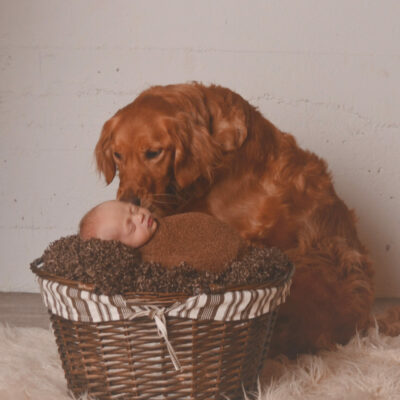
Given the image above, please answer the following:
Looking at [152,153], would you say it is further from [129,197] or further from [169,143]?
[129,197]

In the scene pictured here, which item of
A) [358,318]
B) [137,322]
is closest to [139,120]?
[137,322]

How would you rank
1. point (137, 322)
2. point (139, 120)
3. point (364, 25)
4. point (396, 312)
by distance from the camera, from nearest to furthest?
point (137, 322)
point (139, 120)
point (396, 312)
point (364, 25)

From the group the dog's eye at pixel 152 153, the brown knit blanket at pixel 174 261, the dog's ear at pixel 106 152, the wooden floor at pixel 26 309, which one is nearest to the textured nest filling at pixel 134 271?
the brown knit blanket at pixel 174 261

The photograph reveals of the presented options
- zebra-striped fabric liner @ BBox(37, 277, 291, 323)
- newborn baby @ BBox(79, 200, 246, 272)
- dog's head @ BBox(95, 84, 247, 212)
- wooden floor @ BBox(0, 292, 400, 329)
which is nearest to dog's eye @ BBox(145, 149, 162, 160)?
dog's head @ BBox(95, 84, 247, 212)

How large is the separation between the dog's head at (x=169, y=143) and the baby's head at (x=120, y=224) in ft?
0.81

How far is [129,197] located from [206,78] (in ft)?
3.81

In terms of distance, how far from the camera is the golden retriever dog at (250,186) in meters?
1.65

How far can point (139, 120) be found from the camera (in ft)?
5.44

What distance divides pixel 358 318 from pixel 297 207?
416 millimetres

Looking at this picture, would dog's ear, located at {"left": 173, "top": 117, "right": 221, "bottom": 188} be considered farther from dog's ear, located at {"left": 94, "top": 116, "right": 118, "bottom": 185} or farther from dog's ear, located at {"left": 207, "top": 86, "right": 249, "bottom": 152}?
dog's ear, located at {"left": 94, "top": 116, "right": 118, "bottom": 185}

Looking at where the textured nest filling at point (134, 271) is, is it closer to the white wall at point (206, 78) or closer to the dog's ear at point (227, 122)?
the dog's ear at point (227, 122)

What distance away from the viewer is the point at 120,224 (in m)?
1.29

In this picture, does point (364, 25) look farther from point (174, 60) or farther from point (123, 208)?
point (123, 208)

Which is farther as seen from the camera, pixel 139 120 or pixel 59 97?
pixel 59 97
